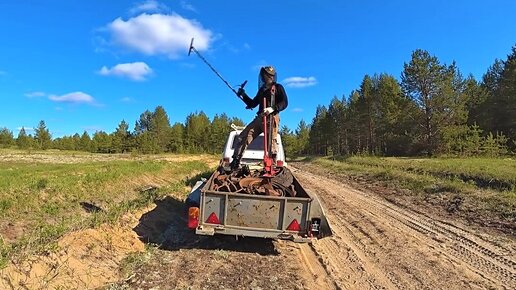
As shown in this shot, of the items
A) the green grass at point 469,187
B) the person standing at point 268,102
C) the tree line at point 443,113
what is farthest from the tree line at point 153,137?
the person standing at point 268,102

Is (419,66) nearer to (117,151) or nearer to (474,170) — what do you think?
(474,170)

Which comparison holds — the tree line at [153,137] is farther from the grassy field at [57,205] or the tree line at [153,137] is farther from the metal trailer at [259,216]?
the metal trailer at [259,216]

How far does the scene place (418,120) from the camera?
3731 centimetres

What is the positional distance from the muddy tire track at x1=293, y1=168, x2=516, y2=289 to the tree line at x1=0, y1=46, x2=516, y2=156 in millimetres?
24153

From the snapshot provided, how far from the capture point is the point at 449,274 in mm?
5824

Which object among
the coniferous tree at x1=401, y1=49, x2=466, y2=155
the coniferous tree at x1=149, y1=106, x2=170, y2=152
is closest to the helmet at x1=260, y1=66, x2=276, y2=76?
the coniferous tree at x1=401, y1=49, x2=466, y2=155

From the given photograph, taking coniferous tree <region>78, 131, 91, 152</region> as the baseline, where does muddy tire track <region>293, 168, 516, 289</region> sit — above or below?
below

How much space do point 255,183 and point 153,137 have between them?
297ft

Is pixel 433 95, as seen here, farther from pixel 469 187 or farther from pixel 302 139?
pixel 302 139

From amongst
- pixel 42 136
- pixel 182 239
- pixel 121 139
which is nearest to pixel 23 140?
pixel 42 136

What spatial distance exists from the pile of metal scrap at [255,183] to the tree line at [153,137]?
79.6 metres

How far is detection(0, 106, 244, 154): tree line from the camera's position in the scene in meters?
91.8

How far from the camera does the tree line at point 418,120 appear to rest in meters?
34.8

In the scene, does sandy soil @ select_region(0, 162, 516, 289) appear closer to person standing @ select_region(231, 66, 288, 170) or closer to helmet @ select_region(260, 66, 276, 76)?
person standing @ select_region(231, 66, 288, 170)
